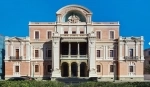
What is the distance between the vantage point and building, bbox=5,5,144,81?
62.0 m

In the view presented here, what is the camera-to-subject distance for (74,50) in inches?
2525

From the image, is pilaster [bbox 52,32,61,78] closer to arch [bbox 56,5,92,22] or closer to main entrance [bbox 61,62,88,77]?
main entrance [bbox 61,62,88,77]

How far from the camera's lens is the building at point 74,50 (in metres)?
62.0

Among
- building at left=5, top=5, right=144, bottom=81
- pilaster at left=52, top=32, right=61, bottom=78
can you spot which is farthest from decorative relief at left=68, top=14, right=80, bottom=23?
pilaster at left=52, top=32, right=61, bottom=78

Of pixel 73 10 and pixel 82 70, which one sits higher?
pixel 73 10

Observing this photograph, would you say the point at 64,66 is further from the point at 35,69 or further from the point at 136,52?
the point at 136,52

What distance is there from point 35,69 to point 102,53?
1469 cm

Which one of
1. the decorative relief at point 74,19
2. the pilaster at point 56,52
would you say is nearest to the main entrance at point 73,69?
the pilaster at point 56,52

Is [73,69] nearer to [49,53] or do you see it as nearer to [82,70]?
[82,70]

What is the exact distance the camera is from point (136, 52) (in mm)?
63812

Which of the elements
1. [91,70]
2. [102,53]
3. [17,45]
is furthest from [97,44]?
[17,45]

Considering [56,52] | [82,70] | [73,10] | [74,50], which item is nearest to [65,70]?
[82,70]

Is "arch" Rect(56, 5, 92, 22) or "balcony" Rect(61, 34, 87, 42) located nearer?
"balcony" Rect(61, 34, 87, 42)

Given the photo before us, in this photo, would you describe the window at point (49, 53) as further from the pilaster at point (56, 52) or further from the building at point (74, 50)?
the pilaster at point (56, 52)
